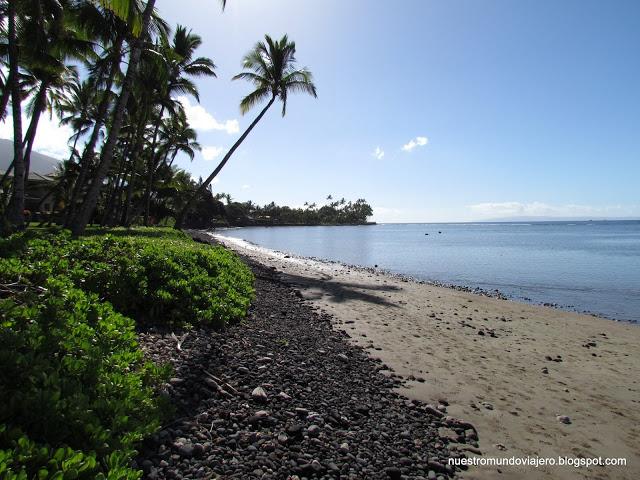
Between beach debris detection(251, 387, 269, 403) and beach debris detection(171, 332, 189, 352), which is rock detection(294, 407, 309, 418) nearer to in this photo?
beach debris detection(251, 387, 269, 403)

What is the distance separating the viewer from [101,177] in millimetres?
12172

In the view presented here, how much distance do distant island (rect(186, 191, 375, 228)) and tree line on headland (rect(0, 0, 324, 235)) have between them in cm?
4577

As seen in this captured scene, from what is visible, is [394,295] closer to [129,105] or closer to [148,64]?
[148,64]

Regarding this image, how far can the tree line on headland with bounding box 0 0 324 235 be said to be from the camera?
40.3ft

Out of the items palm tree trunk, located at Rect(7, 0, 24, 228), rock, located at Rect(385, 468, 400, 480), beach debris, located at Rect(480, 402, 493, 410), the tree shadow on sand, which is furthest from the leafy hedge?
palm tree trunk, located at Rect(7, 0, 24, 228)

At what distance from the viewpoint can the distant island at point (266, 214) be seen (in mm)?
84062

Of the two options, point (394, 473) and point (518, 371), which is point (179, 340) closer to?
point (394, 473)

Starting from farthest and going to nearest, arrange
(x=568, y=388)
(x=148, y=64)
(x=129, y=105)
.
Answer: (x=129, y=105), (x=148, y=64), (x=568, y=388)

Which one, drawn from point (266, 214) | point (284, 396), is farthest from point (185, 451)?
point (266, 214)

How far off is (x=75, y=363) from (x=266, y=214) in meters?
133

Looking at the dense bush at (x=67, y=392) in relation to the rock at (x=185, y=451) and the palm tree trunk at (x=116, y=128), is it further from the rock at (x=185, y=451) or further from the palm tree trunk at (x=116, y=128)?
the palm tree trunk at (x=116, y=128)

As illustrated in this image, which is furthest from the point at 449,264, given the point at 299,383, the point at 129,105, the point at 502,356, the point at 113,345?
the point at 113,345

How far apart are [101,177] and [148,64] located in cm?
693

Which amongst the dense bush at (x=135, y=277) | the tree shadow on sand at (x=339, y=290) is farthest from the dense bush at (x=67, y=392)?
the tree shadow on sand at (x=339, y=290)
